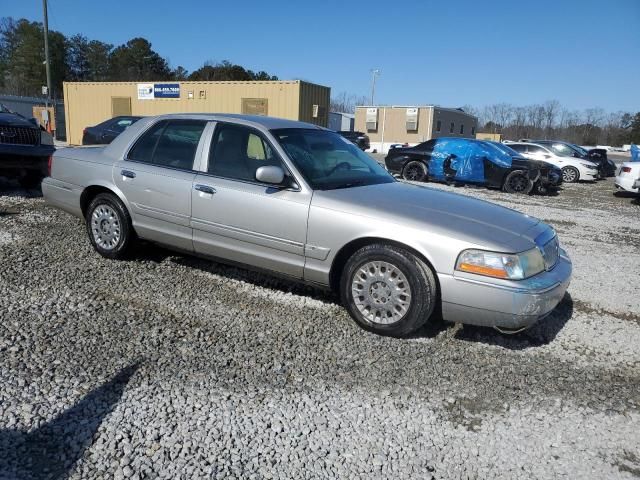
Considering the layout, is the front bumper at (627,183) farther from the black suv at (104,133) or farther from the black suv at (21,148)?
the black suv at (21,148)

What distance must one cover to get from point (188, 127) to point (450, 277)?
9.12 feet

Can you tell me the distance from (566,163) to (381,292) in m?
17.1

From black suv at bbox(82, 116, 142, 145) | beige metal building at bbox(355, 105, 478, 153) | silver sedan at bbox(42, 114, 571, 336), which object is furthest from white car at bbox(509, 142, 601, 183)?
beige metal building at bbox(355, 105, 478, 153)

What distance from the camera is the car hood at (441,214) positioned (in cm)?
353

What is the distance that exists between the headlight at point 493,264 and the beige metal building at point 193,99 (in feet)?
57.2

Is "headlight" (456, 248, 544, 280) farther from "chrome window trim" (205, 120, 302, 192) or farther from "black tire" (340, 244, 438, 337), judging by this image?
"chrome window trim" (205, 120, 302, 192)

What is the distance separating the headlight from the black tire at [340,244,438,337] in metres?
0.25

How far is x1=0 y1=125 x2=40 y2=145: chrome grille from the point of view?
7.93 metres

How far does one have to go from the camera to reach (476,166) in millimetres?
14188

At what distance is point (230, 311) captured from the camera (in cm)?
411

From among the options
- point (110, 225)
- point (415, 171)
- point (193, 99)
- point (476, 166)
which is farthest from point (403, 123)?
point (110, 225)

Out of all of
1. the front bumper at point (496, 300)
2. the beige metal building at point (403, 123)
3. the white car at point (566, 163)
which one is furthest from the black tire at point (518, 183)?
the beige metal building at point (403, 123)

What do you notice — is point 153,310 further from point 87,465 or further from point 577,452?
point 577,452

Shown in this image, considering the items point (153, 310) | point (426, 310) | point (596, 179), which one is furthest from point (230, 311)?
point (596, 179)
